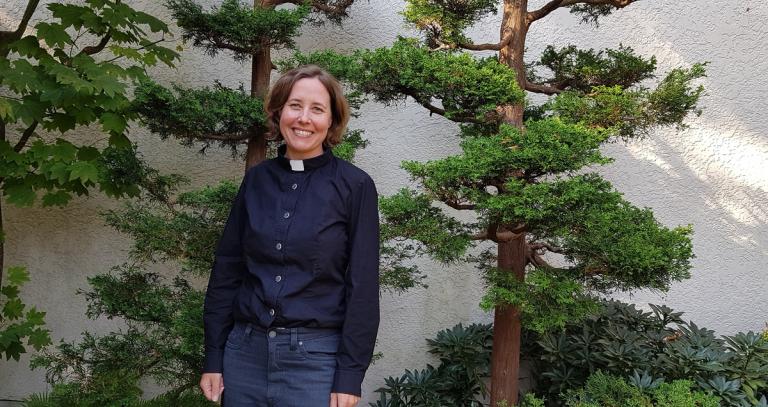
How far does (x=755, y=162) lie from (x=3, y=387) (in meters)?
4.55

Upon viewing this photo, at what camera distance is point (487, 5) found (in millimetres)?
2633

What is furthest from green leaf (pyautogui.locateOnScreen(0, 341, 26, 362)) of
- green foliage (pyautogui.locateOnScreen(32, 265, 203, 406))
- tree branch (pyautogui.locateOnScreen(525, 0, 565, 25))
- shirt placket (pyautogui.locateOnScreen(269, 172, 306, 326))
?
tree branch (pyautogui.locateOnScreen(525, 0, 565, 25))

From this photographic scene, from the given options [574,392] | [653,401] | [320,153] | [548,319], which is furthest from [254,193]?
[653,401]

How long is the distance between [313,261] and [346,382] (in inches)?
12.3

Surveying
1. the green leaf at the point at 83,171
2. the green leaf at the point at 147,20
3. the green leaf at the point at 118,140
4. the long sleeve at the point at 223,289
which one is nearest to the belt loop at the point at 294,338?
the long sleeve at the point at 223,289

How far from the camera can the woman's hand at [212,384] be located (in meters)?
1.74

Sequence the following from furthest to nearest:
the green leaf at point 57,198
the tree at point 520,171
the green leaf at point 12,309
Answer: the green leaf at point 12,309 → the green leaf at point 57,198 → the tree at point 520,171

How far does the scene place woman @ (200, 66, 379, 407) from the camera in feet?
5.21

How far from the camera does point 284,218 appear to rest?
165 cm

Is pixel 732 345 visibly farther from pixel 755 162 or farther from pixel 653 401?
A: pixel 755 162

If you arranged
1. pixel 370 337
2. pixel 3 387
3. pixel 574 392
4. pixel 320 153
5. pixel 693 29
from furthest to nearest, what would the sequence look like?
1. pixel 3 387
2. pixel 693 29
3. pixel 574 392
4. pixel 320 153
5. pixel 370 337

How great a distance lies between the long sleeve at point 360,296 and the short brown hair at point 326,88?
0.65ft

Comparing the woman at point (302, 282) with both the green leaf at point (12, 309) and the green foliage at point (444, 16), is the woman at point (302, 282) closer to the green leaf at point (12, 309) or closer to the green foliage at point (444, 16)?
the green foliage at point (444, 16)

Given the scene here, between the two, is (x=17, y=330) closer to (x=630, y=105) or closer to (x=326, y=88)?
(x=326, y=88)
